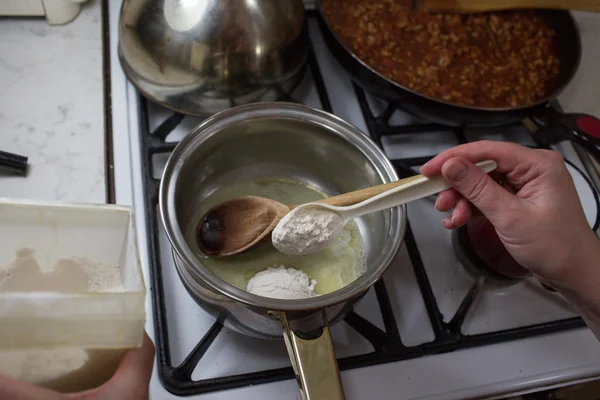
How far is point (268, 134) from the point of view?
2.33ft

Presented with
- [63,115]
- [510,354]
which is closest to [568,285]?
[510,354]

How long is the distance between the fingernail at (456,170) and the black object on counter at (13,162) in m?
0.50

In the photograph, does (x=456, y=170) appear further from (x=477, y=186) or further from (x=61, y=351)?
(x=61, y=351)

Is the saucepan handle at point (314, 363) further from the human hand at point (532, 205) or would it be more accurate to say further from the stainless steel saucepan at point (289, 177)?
the human hand at point (532, 205)

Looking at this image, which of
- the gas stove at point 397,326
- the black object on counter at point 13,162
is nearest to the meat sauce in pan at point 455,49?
A: the gas stove at point 397,326

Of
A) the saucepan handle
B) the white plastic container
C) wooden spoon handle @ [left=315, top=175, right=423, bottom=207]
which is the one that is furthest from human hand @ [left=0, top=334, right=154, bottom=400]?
wooden spoon handle @ [left=315, top=175, right=423, bottom=207]

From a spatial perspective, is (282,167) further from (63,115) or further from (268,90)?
(63,115)

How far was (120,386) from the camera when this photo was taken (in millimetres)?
439

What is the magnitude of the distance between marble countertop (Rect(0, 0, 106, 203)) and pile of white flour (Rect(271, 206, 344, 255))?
0.77ft

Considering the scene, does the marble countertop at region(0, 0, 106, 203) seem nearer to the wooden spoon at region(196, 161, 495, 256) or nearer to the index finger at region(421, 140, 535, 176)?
the wooden spoon at region(196, 161, 495, 256)

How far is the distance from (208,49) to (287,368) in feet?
1.29

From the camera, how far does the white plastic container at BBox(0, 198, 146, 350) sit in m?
0.39

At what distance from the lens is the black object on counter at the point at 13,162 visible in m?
0.67

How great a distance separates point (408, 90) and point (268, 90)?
189 mm
